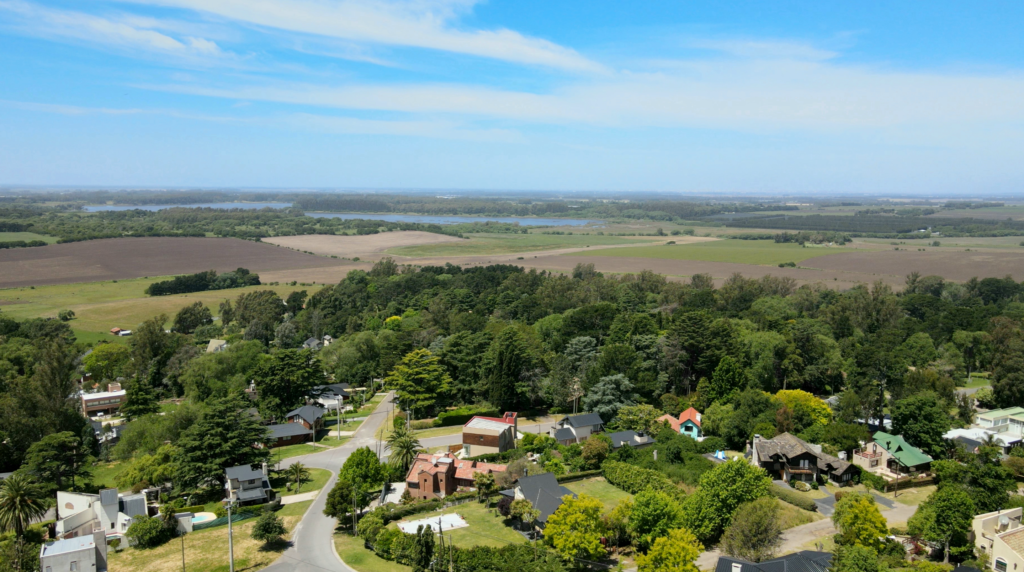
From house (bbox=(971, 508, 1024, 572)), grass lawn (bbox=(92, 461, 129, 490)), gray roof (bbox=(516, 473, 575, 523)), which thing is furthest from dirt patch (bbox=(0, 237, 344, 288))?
house (bbox=(971, 508, 1024, 572))

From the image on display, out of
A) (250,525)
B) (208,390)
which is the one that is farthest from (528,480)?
(208,390)

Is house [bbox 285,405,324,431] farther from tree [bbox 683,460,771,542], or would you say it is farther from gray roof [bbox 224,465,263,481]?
tree [bbox 683,460,771,542]

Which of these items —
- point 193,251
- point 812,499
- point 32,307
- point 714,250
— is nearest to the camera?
point 812,499

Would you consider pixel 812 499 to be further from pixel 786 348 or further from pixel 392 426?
pixel 392 426

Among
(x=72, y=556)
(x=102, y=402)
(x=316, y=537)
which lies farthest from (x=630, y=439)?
(x=102, y=402)

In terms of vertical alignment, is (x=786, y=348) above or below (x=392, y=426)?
above

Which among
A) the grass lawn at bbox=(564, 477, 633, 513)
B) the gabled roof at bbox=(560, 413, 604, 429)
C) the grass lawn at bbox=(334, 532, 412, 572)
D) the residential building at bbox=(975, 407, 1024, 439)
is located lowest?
the grass lawn at bbox=(564, 477, 633, 513)

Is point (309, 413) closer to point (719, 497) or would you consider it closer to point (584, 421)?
point (584, 421)
